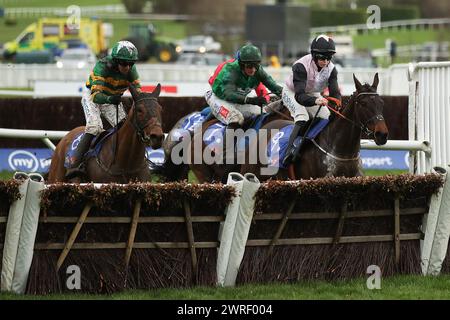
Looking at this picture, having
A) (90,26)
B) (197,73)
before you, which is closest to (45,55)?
(90,26)

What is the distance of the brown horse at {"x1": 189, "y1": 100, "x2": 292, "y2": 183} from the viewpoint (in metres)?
11.5

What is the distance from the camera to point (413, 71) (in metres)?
12.6

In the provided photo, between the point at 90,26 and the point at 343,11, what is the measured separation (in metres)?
17.1

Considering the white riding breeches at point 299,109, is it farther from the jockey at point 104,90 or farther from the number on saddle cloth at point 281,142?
the jockey at point 104,90

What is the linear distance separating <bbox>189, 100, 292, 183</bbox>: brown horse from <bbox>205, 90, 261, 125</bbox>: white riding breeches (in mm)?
138

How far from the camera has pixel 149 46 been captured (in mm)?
47188

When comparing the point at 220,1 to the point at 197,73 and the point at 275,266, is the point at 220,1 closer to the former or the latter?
the point at 197,73

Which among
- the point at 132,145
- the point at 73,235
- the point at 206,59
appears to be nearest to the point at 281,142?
the point at 132,145

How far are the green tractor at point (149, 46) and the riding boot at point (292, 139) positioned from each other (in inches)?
1321

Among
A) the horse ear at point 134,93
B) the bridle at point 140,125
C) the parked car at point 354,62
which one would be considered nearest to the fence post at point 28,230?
the bridle at point 140,125

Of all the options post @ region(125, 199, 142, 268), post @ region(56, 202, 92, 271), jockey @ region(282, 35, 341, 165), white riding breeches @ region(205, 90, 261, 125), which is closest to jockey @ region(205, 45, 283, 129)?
white riding breeches @ region(205, 90, 261, 125)

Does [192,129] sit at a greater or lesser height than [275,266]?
greater

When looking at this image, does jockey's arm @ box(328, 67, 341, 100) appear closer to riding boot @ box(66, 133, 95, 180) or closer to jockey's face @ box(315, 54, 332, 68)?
jockey's face @ box(315, 54, 332, 68)
